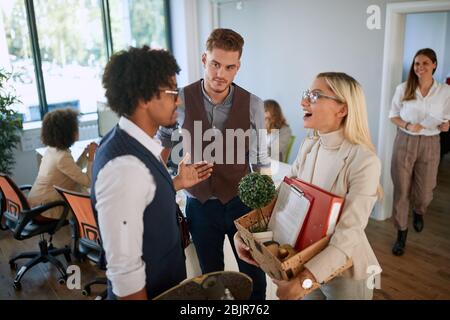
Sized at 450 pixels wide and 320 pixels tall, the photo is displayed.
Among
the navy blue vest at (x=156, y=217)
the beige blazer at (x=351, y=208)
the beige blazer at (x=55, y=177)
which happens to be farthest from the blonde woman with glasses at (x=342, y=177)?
the beige blazer at (x=55, y=177)

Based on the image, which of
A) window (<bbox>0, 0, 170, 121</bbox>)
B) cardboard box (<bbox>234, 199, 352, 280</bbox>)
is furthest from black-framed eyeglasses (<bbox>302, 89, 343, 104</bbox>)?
window (<bbox>0, 0, 170, 121</bbox>)

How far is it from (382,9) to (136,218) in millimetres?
3149

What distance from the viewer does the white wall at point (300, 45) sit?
3.59 m

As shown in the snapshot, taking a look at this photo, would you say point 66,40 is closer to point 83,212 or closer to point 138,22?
point 138,22

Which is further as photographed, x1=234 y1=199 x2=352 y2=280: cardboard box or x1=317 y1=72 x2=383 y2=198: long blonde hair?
x1=317 y1=72 x2=383 y2=198: long blonde hair

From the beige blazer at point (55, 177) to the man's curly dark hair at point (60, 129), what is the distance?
0.19 ft

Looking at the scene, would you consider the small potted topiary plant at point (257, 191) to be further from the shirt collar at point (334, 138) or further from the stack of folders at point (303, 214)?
the shirt collar at point (334, 138)

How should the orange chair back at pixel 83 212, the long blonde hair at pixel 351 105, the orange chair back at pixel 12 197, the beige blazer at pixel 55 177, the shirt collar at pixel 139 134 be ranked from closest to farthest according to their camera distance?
the shirt collar at pixel 139 134, the long blonde hair at pixel 351 105, the orange chair back at pixel 83 212, the orange chair back at pixel 12 197, the beige blazer at pixel 55 177

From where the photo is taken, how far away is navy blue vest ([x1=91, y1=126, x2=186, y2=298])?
1.11m

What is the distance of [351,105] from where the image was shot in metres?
1.36

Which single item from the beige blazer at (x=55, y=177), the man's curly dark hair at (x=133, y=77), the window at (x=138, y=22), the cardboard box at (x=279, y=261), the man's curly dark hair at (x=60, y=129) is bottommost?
the beige blazer at (x=55, y=177)

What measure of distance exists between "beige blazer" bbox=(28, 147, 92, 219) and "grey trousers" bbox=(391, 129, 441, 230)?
2481mm

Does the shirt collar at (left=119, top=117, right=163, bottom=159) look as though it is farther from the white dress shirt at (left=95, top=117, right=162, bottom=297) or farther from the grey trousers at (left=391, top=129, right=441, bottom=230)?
the grey trousers at (left=391, top=129, right=441, bottom=230)

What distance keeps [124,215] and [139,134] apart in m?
0.25
